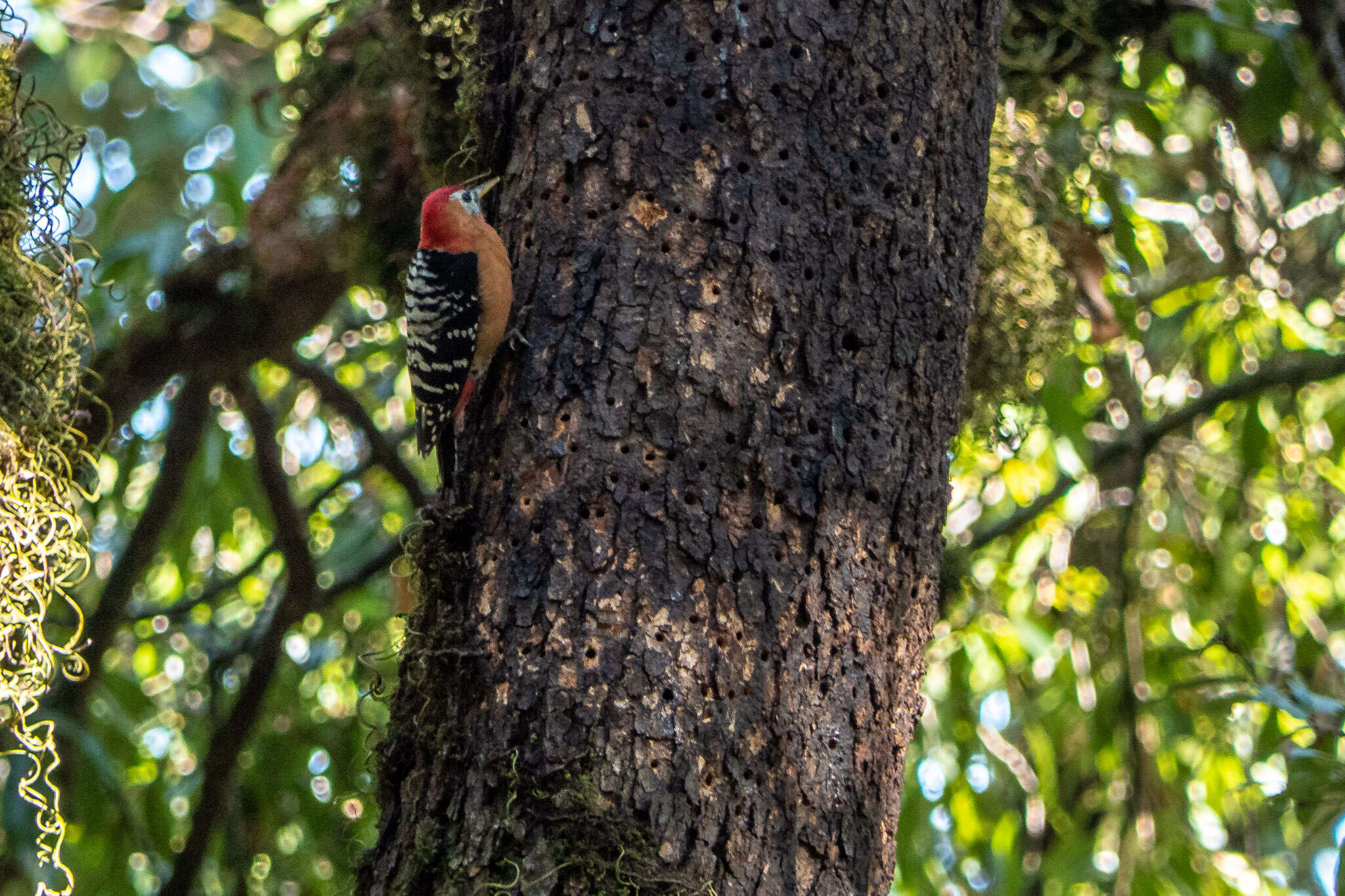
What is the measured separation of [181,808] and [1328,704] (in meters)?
4.19

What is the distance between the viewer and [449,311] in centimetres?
308

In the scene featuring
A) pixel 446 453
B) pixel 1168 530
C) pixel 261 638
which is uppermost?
pixel 446 453

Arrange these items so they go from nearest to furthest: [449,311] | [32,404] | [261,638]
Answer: [32,404] → [449,311] → [261,638]

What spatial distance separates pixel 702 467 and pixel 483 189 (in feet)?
3.10

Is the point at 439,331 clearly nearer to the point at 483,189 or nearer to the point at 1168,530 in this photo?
the point at 483,189

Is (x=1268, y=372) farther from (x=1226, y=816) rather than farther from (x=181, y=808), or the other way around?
(x=181, y=808)

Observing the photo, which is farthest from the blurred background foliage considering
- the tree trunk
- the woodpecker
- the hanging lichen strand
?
the tree trunk

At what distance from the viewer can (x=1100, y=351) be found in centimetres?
464

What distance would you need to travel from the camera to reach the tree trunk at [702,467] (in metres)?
1.94

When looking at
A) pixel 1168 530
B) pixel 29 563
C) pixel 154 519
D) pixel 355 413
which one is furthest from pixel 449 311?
pixel 1168 530

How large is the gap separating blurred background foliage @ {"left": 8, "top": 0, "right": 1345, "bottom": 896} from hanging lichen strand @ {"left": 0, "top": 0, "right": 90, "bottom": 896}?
64 cm

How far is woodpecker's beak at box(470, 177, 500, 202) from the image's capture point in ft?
8.61

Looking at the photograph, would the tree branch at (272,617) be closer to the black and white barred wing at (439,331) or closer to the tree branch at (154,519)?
the tree branch at (154,519)

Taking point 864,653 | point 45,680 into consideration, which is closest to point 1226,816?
point 864,653
